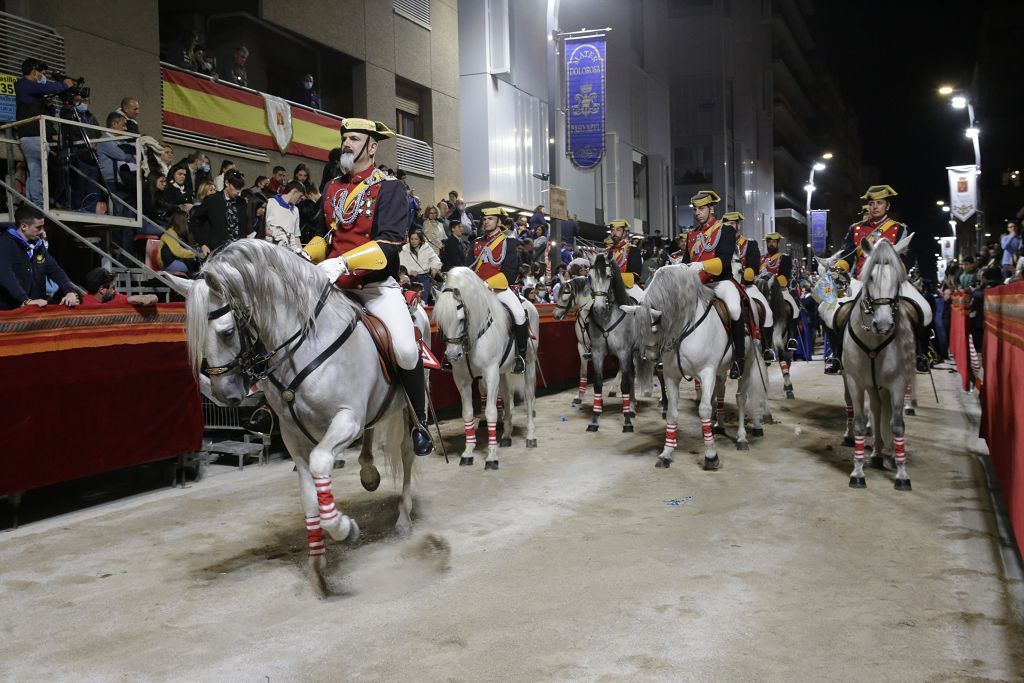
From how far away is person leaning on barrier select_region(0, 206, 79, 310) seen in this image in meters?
6.93

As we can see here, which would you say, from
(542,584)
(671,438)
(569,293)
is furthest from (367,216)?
(569,293)

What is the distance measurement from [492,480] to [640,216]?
92.4 feet

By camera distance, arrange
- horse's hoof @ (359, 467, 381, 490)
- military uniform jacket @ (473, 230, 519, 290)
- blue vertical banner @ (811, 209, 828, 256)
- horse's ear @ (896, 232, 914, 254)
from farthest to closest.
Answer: blue vertical banner @ (811, 209, 828, 256), military uniform jacket @ (473, 230, 519, 290), horse's ear @ (896, 232, 914, 254), horse's hoof @ (359, 467, 381, 490)

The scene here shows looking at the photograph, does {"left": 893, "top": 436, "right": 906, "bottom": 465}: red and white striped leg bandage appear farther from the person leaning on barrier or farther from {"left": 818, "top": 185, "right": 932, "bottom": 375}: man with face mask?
the person leaning on barrier

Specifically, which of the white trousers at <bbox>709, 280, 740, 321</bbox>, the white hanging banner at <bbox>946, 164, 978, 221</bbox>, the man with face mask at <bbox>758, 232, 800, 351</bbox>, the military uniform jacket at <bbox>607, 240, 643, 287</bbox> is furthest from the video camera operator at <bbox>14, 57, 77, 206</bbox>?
the white hanging banner at <bbox>946, 164, 978, 221</bbox>

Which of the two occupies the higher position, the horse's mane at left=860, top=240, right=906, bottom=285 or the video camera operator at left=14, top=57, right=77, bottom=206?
the video camera operator at left=14, top=57, right=77, bottom=206

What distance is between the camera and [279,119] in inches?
592

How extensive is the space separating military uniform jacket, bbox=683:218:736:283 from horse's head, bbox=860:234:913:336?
6.65 ft

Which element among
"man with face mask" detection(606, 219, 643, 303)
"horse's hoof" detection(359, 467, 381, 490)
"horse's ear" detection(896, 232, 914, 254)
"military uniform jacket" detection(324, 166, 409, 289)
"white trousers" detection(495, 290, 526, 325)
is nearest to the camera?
"military uniform jacket" detection(324, 166, 409, 289)

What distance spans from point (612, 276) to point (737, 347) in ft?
8.44

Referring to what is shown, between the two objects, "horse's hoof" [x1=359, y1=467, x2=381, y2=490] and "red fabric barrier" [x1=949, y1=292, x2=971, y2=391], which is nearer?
"horse's hoof" [x1=359, y1=467, x2=381, y2=490]

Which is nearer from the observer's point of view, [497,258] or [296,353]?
[296,353]

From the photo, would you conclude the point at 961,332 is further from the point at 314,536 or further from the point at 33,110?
the point at 33,110

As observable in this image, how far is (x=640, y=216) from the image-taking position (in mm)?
34688
